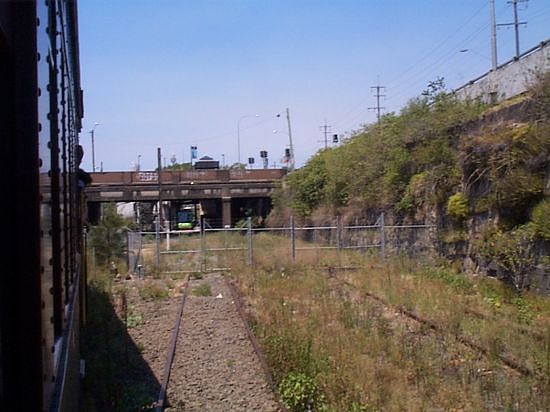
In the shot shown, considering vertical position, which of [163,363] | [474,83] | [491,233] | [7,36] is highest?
[474,83]

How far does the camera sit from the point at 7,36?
2055 millimetres

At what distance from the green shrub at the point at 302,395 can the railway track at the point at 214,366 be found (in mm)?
154

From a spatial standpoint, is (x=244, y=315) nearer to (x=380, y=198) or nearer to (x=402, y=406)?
(x=402, y=406)

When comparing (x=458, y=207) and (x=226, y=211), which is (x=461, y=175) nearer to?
(x=458, y=207)

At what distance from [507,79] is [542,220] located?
10.1 metres

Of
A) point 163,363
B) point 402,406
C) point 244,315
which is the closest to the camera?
point 402,406

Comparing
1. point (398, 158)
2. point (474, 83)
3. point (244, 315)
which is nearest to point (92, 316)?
point (244, 315)

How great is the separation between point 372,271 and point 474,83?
30.3 ft

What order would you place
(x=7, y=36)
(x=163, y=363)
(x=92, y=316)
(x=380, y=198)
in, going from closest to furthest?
(x=7, y=36)
(x=163, y=363)
(x=92, y=316)
(x=380, y=198)

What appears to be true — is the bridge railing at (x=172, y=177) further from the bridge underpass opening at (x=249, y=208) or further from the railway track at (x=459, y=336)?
the railway track at (x=459, y=336)

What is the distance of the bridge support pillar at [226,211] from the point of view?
53000 millimetres

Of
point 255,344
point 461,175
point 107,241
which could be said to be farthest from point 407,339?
point 107,241

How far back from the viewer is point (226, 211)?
175ft

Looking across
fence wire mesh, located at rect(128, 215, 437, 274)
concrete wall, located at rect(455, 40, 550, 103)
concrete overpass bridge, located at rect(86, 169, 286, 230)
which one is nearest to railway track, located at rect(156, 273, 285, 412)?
fence wire mesh, located at rect(128, 215, 437, 274)
